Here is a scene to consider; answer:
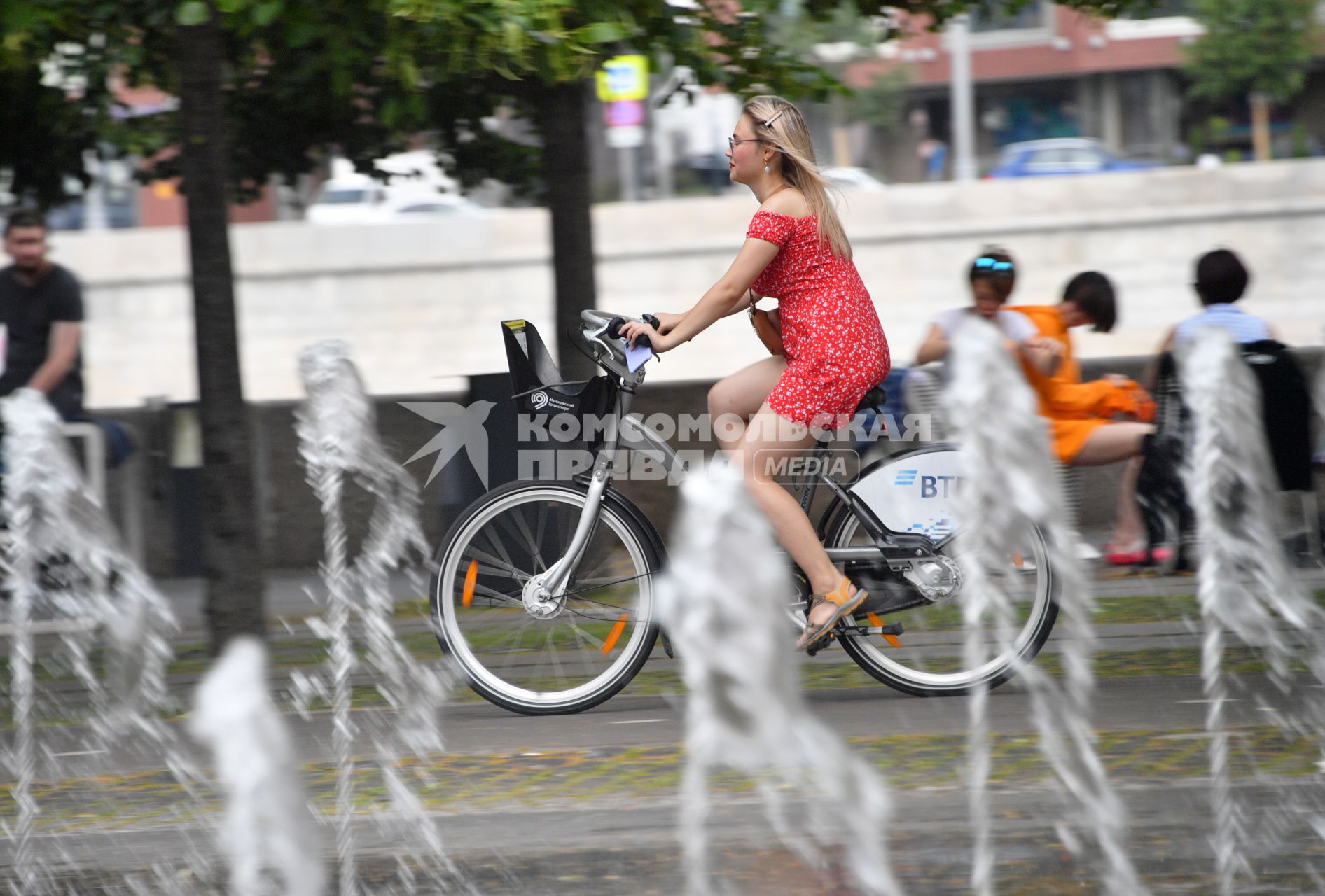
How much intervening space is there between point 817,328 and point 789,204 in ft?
1.35

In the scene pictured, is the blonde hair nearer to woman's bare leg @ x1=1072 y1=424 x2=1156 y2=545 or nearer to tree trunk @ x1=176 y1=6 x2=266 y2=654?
woman's bare leg @ x1=1072 y1=424 x2=1156 y2=545

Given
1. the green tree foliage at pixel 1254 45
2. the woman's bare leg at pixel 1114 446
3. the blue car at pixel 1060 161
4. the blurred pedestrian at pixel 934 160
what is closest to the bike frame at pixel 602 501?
the woman's bare leg at pixel 1114 446

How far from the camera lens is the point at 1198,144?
120 feet

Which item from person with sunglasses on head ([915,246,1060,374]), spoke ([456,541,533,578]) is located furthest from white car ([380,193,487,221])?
spoke ([456,541,533,578])

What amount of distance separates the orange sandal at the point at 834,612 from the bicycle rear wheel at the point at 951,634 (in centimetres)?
18

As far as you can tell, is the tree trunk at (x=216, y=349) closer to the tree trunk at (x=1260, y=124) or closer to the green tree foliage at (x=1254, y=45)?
the tree trunk at (x=1260, y=124)

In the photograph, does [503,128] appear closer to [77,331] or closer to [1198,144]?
[77,331]

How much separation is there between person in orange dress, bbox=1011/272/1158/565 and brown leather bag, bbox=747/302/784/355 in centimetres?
200

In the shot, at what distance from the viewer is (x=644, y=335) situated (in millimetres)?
5473

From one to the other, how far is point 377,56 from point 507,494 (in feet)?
9.07

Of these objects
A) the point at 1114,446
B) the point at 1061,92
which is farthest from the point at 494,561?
the point at 1061,92

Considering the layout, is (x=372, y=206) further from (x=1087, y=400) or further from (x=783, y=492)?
(x=783, y=492)

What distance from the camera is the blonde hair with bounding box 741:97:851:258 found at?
5.41 metres

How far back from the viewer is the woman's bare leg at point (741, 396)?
18.2 feet
